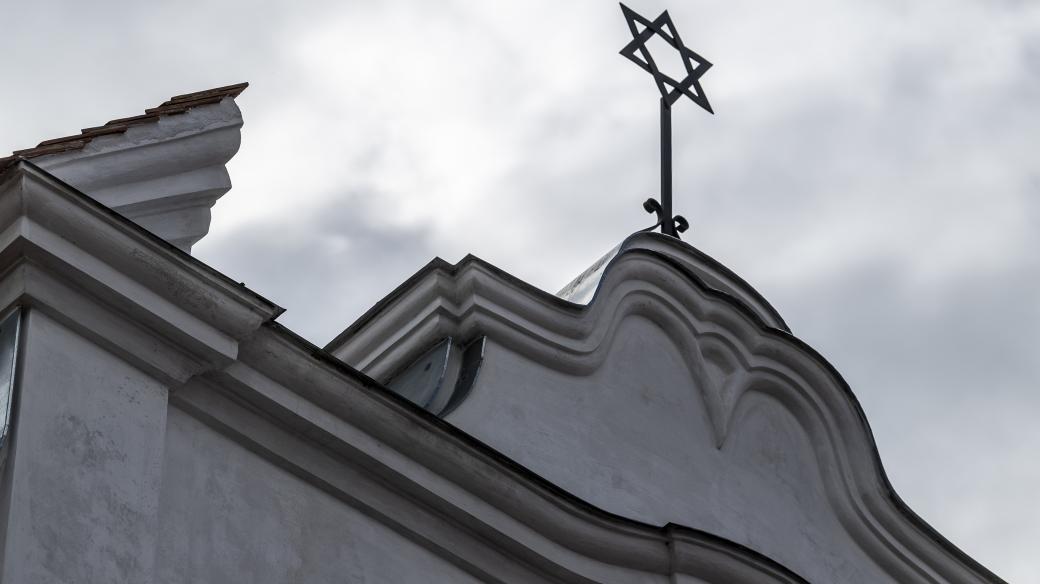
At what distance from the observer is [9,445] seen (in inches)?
324

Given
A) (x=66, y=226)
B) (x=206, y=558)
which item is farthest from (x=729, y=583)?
(x=66, y=226)

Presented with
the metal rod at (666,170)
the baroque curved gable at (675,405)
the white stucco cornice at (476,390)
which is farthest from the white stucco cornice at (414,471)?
the metal rod at (666,170)

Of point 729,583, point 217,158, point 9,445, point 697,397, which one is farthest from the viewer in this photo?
point 697,397

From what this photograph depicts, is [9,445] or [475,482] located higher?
[475,482]

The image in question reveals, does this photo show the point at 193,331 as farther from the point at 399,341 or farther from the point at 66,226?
the point at 399,341

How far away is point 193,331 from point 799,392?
3881 mm

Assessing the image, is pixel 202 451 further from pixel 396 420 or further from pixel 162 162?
pixel 162 162

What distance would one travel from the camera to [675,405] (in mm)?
11523

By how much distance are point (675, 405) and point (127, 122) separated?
3201 mm

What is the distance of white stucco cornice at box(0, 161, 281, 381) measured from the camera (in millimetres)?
8719

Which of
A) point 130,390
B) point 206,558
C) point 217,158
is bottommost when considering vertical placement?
point 206,558

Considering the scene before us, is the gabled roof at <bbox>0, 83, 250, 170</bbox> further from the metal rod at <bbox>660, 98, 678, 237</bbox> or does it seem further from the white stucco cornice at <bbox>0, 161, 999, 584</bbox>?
the metal rod at <bbox>660, 98, 678, 237</bbox>

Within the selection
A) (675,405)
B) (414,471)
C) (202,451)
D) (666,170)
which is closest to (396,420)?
(414,471)

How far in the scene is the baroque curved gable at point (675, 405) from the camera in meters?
10.9
